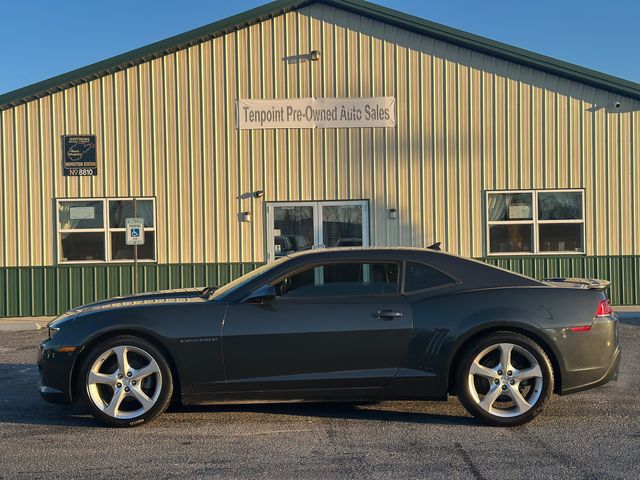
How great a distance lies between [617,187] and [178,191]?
27.5 ft

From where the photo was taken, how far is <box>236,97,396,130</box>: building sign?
1220 centimetres

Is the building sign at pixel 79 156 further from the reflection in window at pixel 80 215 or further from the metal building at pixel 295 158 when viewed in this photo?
the reflection in window at pixel 80 215

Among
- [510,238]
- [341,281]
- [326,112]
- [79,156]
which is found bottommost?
[341,281]

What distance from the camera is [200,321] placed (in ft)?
16.9

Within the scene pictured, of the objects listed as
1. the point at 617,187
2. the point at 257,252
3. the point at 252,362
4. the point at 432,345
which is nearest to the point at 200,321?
the point at 252,362

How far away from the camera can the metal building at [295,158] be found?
1216 cm

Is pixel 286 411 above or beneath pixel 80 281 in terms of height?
beneath

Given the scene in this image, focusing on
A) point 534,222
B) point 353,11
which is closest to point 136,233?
point 353,11

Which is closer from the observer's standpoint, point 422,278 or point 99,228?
point 422,278

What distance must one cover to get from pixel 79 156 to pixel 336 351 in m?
8.88

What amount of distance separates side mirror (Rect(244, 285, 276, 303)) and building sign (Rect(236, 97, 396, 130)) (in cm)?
747

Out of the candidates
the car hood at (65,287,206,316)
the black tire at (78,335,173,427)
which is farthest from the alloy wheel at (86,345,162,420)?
the car hood at (65,287,206,316)

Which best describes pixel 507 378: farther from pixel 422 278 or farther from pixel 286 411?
pixel 286 411

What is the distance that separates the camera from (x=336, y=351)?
5113 millimetres
